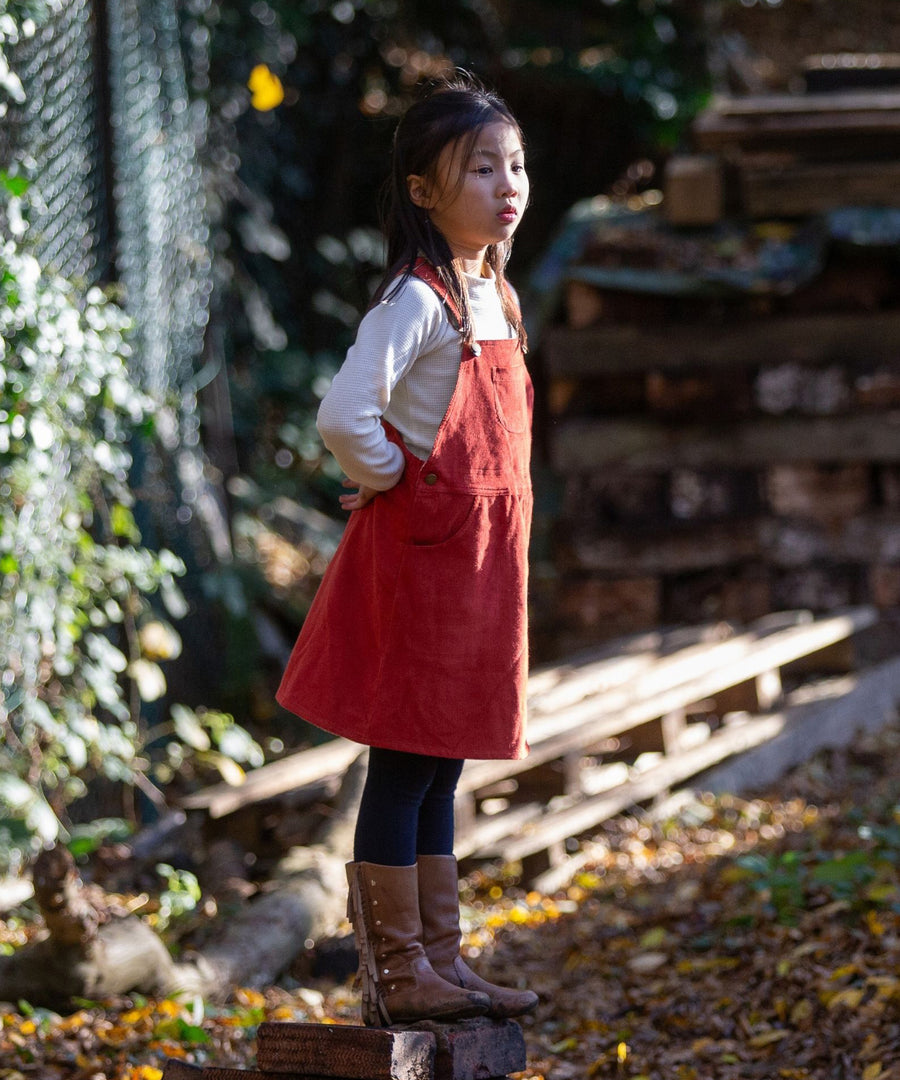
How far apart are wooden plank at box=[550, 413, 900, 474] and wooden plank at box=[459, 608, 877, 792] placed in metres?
0.88

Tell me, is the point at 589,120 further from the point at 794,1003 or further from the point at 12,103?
the point at 794,1003

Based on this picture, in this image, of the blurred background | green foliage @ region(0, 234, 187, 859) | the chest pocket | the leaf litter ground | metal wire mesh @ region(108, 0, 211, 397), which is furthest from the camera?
metal wire mesh @ region(108, 0, 211, 397)

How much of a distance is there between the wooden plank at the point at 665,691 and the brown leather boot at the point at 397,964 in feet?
5.75

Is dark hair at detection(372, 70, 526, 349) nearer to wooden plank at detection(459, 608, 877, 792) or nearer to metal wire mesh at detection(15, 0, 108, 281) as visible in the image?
metal wire mesh at detection(15, 0, 108, 281)

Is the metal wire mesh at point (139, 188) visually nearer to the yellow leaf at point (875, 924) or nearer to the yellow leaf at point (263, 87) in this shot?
the yellow leaf at point (263, 87)

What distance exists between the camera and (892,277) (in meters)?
6.66

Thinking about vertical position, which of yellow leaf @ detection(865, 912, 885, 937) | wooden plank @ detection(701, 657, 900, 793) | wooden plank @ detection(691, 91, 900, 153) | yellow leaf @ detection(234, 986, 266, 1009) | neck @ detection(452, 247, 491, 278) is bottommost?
wooden plank @ detection(701, 657, 900, 793)

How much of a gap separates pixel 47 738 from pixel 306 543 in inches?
148

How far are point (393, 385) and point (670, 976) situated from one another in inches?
80.8

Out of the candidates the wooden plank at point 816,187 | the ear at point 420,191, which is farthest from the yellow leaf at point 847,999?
the wooden plank at point 816,187

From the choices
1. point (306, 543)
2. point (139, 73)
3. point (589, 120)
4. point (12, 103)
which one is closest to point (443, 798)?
point (12, 103)

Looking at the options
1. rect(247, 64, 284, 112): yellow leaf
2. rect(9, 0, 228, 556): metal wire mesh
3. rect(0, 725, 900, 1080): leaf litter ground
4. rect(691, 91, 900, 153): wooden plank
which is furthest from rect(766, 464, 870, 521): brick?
rect(247, 64, 284, 112): yellow leaf

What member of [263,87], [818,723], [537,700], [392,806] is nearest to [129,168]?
[263,87]

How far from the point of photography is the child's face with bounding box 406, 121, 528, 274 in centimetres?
238
